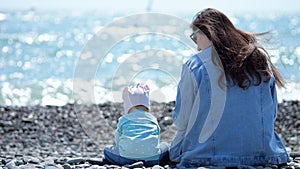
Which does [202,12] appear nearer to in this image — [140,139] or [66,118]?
[140,139]

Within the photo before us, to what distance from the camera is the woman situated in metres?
4.59

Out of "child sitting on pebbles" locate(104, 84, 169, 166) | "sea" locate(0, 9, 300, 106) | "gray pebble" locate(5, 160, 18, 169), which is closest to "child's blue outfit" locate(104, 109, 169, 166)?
"child sitting on pebbles" locate(104, 84, 169, 166)

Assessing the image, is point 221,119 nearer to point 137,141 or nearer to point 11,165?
point 137,141

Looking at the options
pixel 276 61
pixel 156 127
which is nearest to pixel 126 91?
pixel 156 127

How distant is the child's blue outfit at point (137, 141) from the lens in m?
4.75

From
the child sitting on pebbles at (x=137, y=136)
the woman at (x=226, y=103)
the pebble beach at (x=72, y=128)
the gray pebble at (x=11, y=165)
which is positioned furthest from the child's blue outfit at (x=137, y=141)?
the pebble beach at (x=72, y=128)

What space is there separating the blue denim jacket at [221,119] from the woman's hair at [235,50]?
71 millimetres

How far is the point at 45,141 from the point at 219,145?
4.86 m

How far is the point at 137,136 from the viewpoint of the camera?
4.75 metres

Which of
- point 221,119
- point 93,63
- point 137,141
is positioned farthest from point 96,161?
point 93,63

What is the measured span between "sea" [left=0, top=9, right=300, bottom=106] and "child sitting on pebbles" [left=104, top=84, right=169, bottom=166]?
975 mm

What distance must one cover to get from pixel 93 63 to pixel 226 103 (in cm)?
1498

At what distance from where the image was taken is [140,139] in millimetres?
4738

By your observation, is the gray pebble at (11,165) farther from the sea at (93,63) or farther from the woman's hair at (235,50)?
the sea at (93,63)
